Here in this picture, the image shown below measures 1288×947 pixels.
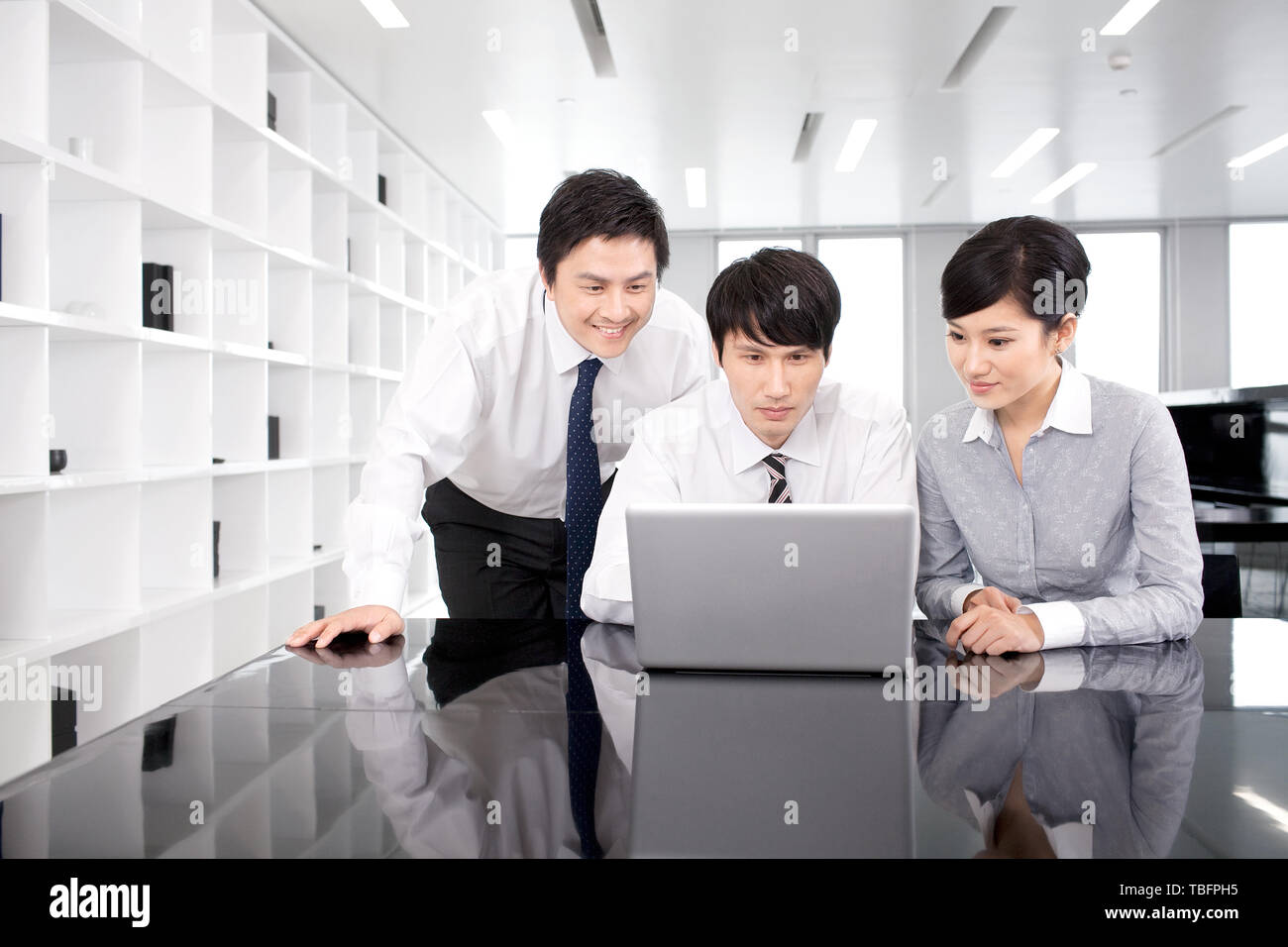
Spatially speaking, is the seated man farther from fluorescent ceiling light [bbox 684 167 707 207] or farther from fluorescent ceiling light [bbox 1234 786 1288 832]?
fluorescent ceiling light [bbox 684 167 707 207]

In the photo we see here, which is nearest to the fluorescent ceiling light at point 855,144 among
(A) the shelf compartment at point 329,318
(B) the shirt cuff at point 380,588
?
(A) the shelf compartment at point 329,318

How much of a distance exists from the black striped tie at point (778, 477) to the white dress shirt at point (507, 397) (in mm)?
570

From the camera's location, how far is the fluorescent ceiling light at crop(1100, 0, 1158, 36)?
13.8 feet

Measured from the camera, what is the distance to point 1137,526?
67.2 inches

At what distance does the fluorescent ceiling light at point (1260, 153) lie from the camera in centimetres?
648

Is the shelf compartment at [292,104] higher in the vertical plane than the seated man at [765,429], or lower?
higher

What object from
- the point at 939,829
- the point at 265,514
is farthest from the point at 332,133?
the point at 939,829

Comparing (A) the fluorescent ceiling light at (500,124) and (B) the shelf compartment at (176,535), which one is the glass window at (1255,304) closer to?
(A) the fluorescent ceiling light at (500,124)

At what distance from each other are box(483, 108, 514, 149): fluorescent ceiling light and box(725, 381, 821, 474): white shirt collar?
4.44 metres

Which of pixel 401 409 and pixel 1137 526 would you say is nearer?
pixel 1137 526

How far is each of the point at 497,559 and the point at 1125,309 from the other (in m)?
8.71

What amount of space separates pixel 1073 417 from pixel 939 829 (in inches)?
48.9

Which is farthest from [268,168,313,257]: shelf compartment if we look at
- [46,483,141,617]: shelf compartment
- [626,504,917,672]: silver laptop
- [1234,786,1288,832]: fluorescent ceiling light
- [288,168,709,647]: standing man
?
[1234,786,1288,832]: fluorescent ceiling light
